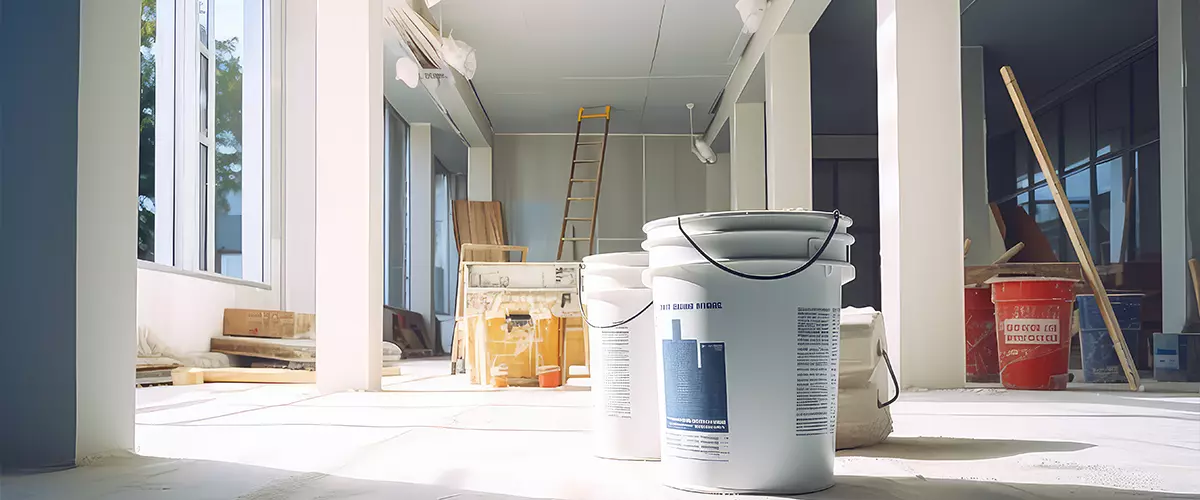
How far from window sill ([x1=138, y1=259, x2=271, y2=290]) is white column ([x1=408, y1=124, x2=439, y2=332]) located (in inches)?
154

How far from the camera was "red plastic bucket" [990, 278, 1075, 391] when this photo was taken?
436 centimetres

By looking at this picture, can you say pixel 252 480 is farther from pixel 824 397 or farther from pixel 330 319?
pixel 330 319

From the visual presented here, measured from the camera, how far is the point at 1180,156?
6.34 metres

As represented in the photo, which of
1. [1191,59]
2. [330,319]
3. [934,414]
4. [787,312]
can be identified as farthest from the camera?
[1191,59]

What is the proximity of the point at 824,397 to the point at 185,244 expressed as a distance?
5.75m

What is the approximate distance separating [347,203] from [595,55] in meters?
5.32

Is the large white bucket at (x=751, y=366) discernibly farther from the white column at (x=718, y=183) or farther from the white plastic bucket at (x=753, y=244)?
the white column at (x=718, y=183)

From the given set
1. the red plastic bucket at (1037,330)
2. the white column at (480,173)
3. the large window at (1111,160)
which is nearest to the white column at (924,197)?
the red plastic bucket at (1037,330)

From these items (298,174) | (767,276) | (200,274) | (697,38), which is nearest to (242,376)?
(200,274)

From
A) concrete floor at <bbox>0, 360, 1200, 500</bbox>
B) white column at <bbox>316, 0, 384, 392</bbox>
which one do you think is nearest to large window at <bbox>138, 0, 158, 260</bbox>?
white column at <bbox>316, 0, 384, 392</bbox>

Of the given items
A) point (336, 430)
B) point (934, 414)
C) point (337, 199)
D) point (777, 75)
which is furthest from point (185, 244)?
point (934, 414)

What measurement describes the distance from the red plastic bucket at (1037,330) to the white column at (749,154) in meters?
5.51

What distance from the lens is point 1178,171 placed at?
6383 millimetres

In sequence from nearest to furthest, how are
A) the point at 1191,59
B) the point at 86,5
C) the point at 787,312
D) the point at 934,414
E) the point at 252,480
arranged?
the point at 787,312
the point at 252,480
the point at 86,5
the point at 934,414
the point at 1191,59
